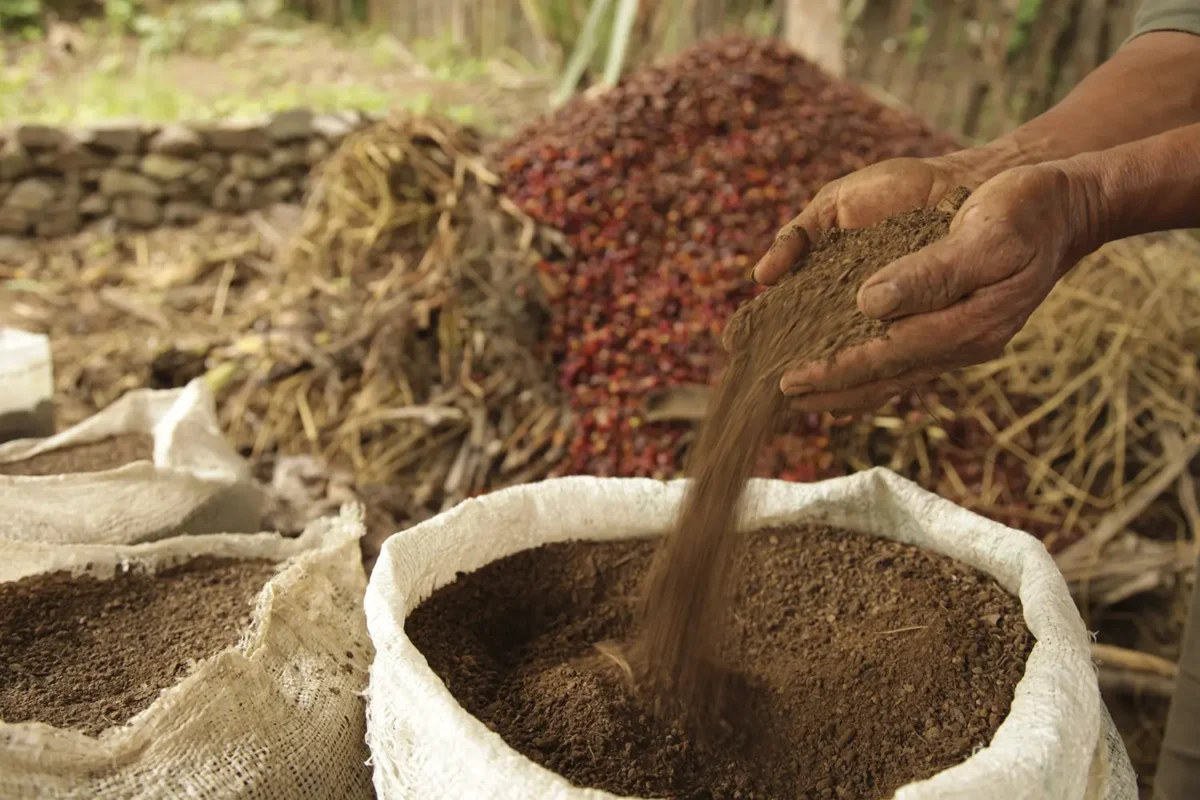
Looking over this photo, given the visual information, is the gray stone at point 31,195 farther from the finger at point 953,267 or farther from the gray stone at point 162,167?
the finger at point 953,267

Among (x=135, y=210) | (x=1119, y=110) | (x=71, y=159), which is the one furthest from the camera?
(x=135, y=210)

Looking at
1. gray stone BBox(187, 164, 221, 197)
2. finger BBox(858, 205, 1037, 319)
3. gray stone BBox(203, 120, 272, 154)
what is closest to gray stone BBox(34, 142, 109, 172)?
gray stone BBox(187, 164, 221, 197)

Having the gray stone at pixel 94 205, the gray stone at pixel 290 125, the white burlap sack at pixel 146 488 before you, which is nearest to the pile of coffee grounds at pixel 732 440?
the white burlap sack at pixel 146 488

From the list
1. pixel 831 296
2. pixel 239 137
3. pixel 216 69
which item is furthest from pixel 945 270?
pixel 216 69

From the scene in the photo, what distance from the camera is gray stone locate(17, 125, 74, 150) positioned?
4.33 m

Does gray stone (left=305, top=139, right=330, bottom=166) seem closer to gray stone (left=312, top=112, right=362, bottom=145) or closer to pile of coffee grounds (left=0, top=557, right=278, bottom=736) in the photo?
gray stone (left=312, top=112, right=362, bottom=145)

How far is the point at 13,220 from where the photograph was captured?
4.39 meters

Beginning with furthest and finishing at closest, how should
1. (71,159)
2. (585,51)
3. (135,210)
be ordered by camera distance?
1. (135,210)
2. (71,159)
3. (585,51)

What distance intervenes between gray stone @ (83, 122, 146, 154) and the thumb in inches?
165

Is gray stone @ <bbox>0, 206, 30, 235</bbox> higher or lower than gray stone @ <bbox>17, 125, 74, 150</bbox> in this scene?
lower

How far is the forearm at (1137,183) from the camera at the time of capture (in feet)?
4.13

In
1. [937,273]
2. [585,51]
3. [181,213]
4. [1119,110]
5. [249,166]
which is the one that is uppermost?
[1119,110]

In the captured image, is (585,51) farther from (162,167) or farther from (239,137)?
(162,167)

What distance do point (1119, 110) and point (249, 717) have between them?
1509 millimetres
